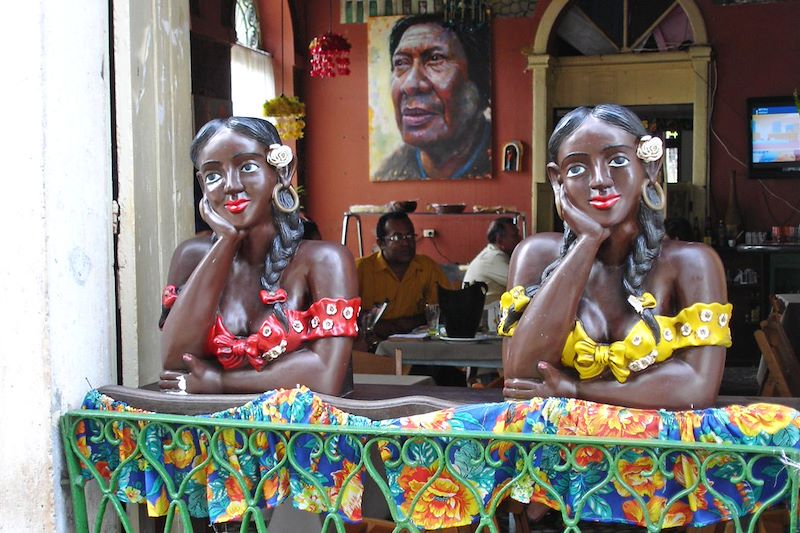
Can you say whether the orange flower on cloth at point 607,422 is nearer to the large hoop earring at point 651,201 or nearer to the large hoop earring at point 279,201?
the large hoop earring at point 651,201

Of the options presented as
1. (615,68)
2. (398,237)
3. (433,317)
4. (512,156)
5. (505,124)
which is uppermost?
(615,68)

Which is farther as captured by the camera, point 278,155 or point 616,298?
point 278,155

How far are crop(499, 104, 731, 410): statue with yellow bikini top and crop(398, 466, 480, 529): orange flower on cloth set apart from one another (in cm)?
26

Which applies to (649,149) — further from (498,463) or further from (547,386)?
(498,463)

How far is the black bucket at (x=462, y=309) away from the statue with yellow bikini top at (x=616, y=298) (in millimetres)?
2285

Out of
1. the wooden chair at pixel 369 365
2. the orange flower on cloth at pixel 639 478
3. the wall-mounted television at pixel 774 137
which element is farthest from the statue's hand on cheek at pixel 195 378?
the wall-mounted television at pixel 774 137

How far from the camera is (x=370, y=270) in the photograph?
5605mm

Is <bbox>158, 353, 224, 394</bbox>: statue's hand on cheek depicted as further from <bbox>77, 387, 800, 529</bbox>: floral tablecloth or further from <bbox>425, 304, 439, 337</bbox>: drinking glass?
<bbox>425, 304, 439, 337</bbox>: drinking glass

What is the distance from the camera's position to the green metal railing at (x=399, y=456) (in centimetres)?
173

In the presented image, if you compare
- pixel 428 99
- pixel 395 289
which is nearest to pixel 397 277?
pixel 395 289

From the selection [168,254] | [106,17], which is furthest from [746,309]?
[106,17]

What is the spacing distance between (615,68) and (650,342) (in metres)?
7.10

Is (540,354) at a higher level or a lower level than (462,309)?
higher

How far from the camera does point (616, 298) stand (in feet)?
7.04
